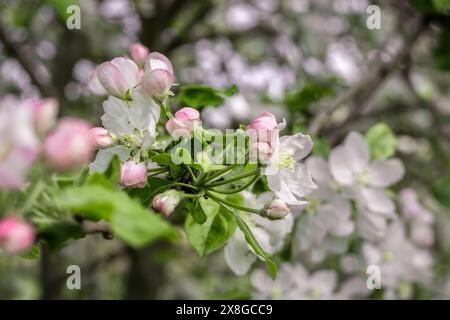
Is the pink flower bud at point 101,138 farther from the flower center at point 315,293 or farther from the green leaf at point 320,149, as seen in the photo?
the flower center at point 315,293

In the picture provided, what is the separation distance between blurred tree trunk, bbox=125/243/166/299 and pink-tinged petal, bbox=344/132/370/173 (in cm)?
142

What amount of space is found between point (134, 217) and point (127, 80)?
29cm

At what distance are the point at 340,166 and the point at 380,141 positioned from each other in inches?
4.2

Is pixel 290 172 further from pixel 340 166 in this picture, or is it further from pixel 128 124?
pixel 340 166

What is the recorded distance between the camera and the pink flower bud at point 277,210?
0.75 m

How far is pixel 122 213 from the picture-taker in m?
0.51

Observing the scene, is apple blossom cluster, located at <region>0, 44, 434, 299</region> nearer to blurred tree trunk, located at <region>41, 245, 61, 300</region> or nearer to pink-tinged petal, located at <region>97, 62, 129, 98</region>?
pink-tinged petal, located at <region>97, 62, 129, 98</region>

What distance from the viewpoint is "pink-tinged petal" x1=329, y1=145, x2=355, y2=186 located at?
1.24 metres

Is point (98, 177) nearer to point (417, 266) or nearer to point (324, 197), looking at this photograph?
point (324, 197)

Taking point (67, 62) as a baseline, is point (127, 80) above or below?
below

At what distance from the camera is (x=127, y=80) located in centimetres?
76

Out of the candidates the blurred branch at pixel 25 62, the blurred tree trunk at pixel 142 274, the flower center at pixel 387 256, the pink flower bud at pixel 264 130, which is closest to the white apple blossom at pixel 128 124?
the pink flower bud at pixel 264 130

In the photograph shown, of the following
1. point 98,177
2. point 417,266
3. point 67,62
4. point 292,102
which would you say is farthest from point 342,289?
point 67,62

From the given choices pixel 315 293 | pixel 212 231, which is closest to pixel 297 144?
pixel 212 231
